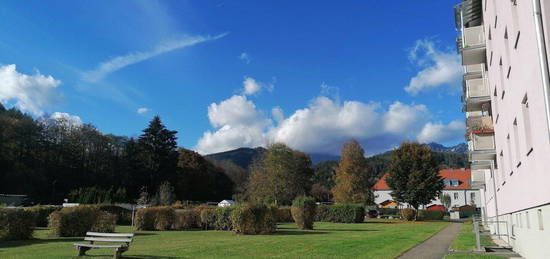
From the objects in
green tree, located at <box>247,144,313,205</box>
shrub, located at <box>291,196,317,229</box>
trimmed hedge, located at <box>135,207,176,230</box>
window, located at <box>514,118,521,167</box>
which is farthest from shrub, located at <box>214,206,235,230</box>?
green tree, located at <box>247,144,313,205</box>

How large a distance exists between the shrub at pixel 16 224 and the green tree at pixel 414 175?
44.2 meters

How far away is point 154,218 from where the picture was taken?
30.1m

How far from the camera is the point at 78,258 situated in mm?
12797

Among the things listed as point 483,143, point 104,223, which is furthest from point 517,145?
point 104,223

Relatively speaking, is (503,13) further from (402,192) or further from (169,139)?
(169,139)

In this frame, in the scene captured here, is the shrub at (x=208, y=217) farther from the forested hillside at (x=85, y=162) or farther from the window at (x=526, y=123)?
the forested hillside at (x=85, y=162)

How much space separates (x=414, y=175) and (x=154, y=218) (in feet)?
117

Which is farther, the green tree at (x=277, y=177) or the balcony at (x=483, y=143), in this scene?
the green tree at (x=277, y=177)

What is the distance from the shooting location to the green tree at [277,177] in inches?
2645

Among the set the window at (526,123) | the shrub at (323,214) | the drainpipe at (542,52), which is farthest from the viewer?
the shrub at (323,214)

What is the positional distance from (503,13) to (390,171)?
4524 centimetres

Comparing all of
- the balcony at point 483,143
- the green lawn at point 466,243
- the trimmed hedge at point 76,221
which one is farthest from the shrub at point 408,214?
the trimmed hedge at point 76,221

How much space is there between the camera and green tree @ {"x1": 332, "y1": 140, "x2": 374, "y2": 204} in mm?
65000

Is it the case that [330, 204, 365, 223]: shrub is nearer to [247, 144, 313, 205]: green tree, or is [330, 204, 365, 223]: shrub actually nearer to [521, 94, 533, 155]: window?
[247, 144, 313, 205]: green tree
